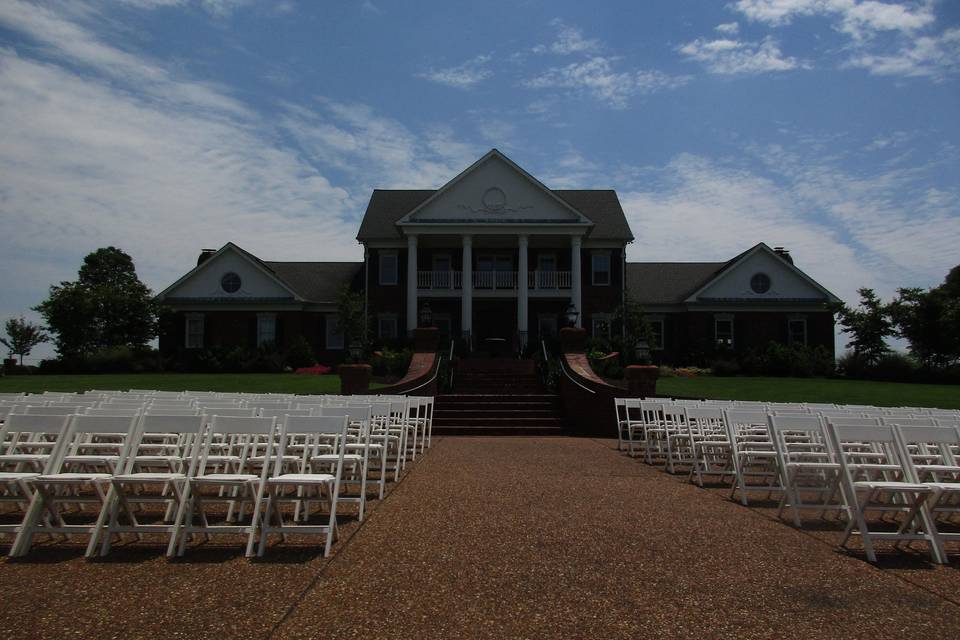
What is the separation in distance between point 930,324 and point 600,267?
14512mm

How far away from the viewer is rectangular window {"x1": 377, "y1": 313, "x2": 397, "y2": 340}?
35.0m

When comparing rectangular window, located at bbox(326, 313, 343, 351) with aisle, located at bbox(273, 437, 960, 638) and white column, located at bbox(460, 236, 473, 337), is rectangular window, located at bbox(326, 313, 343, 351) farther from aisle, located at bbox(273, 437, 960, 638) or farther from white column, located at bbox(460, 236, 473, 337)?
aisle, located at bbox(273, 437, 960, 638)

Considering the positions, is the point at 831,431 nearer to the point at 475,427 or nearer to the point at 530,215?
the point at 475,427

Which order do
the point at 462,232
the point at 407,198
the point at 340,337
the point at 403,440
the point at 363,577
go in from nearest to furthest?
1. the point at 363,577
2. the point at 403,440
3. the point at 462,232
4. the point at 340,337
5. the point at 407,198

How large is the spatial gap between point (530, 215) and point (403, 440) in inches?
897

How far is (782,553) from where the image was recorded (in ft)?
20.2

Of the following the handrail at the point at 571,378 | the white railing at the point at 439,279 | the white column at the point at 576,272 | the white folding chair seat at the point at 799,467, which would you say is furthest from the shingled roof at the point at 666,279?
the white folding chair seat at the point at 799,467

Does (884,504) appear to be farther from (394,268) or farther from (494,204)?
(394,268)

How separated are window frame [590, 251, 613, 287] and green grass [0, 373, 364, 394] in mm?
12847

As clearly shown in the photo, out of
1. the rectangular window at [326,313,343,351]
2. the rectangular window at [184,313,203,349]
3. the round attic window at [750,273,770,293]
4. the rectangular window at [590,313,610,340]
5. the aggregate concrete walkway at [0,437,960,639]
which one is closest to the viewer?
the aggregate concrete walkway at [0,437,960,639]

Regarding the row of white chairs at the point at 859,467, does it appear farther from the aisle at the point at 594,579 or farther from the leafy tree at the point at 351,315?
the leafy tree at the point at 351,315

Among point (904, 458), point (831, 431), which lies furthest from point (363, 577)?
point (904, 458)

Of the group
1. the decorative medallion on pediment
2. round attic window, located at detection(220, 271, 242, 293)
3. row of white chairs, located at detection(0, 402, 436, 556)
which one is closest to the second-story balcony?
the decorative medallion on pediment

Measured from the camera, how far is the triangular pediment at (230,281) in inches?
1414
